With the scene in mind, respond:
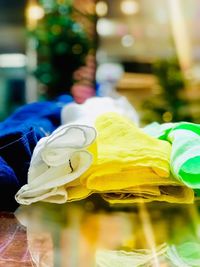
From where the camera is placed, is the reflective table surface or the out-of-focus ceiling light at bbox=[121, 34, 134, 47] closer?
the reflective table surface

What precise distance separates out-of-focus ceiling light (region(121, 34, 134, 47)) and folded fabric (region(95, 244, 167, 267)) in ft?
9.12

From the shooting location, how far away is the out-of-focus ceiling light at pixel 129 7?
A: 315 centimetres

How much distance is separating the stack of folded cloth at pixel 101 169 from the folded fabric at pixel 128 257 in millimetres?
140

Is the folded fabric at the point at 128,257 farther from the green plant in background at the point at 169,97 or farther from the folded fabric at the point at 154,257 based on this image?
the green plant in background at the point at 169,97

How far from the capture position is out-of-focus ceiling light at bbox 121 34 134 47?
312 cm

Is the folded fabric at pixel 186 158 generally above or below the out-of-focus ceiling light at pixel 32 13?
below

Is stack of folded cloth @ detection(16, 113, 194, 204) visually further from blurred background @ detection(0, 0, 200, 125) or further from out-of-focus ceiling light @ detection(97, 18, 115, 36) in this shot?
out-of-focus ceiling light @ detection(97, 18, 115, 36)

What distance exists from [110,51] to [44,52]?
3.27 ft

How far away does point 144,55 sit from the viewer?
3.10m

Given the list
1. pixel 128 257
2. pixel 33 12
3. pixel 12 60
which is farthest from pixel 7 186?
pixel 12 60

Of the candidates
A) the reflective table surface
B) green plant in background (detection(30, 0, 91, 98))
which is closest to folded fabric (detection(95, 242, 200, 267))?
the reflective table surface

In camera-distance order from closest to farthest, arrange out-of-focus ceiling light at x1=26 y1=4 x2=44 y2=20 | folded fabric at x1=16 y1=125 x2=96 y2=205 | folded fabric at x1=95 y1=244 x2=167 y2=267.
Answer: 1. folded fabric at x1=95 y1=244 x2=167 y2=267
2. folded fabric at x1=16 y1=125 x2=96 y2=205
3. out-of-focus ceiling light at x1=26 y1=4 x2=44 y2=20

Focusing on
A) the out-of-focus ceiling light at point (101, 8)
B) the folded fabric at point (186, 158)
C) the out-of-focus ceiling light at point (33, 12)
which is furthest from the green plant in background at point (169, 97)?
the folded fabric at point (186, 158)

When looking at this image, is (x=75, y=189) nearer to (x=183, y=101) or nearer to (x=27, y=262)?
(x=27, y=262)
